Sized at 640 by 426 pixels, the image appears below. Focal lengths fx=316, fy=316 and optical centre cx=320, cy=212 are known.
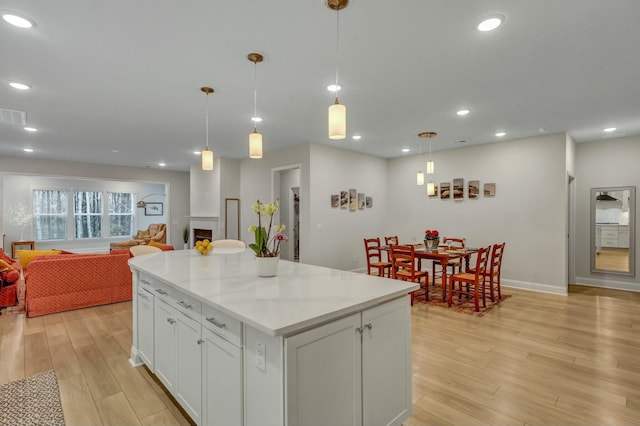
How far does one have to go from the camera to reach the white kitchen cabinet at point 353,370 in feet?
4.64

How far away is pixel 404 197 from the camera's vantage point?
755cm

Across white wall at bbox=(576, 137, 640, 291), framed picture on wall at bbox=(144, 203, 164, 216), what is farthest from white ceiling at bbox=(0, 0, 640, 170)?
framed picture on wall at bbox=(144, 203, 164, 216)

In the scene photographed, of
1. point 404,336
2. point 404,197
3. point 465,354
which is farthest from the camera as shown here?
point 404,197

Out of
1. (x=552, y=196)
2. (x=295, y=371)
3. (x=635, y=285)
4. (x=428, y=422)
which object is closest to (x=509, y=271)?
(x=552, y=196)

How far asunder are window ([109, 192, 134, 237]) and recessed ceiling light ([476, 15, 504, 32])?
495 inches

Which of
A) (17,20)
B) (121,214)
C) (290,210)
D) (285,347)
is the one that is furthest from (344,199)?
(121,214)

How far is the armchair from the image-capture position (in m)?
9.59

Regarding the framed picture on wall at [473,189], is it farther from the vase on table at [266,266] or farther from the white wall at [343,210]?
the vase on table at [266,266]

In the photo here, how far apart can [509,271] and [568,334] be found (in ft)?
8.01

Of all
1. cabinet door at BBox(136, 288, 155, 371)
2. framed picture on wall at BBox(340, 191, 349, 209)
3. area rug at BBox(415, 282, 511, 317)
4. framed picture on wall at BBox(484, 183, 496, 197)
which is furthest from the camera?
framed picture on wall at BBox(340, 191, 349, 209)

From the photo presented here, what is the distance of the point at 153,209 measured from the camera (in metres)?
12.3

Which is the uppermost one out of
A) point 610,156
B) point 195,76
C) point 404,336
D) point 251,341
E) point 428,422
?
point 195,76

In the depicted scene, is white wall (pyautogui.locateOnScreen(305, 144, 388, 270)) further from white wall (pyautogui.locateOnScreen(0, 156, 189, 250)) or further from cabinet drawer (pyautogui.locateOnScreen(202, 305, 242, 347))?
white wall (pyautogui.locateOnScreen(0, 156, 189, 250))

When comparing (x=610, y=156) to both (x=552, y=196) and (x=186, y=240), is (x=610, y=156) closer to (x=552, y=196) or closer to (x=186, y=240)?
(x=552, y=196)
